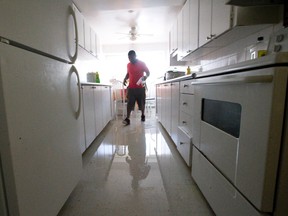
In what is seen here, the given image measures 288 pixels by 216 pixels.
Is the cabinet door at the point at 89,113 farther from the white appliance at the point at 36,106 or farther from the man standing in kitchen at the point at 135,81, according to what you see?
the man standing in kitchen at the point at 135,81

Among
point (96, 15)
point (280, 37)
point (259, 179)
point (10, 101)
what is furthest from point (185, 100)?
point (96, 15)

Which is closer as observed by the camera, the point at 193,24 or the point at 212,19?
the point at 212,19

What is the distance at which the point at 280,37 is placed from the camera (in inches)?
42.8

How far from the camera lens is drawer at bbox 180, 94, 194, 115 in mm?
1395

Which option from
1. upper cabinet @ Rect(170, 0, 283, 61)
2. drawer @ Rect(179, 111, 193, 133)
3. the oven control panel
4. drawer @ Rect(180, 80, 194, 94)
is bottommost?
drawer @ Rect(179, 111, 193, 133)

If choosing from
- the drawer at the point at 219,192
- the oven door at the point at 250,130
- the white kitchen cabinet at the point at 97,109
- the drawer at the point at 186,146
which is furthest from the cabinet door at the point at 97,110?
the oven door at the point at 250,130

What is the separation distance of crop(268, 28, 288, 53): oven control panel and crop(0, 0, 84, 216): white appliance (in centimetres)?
143

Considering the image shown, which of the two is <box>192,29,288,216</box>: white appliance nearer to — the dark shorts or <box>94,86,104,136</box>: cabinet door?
<box>94,86,104,136</box>: cabinet door

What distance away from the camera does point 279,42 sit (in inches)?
42.8

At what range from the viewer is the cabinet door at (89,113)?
6.12 feet

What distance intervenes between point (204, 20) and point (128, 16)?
1976 mm

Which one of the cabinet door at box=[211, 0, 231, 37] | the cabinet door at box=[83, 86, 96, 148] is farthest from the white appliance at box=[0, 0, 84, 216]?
the cabinet door at box=[211, 0, 231, 37]

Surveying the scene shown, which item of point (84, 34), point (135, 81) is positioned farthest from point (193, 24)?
point (84, 34)

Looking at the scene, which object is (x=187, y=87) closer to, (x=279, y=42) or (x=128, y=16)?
(x=279, y=42)
